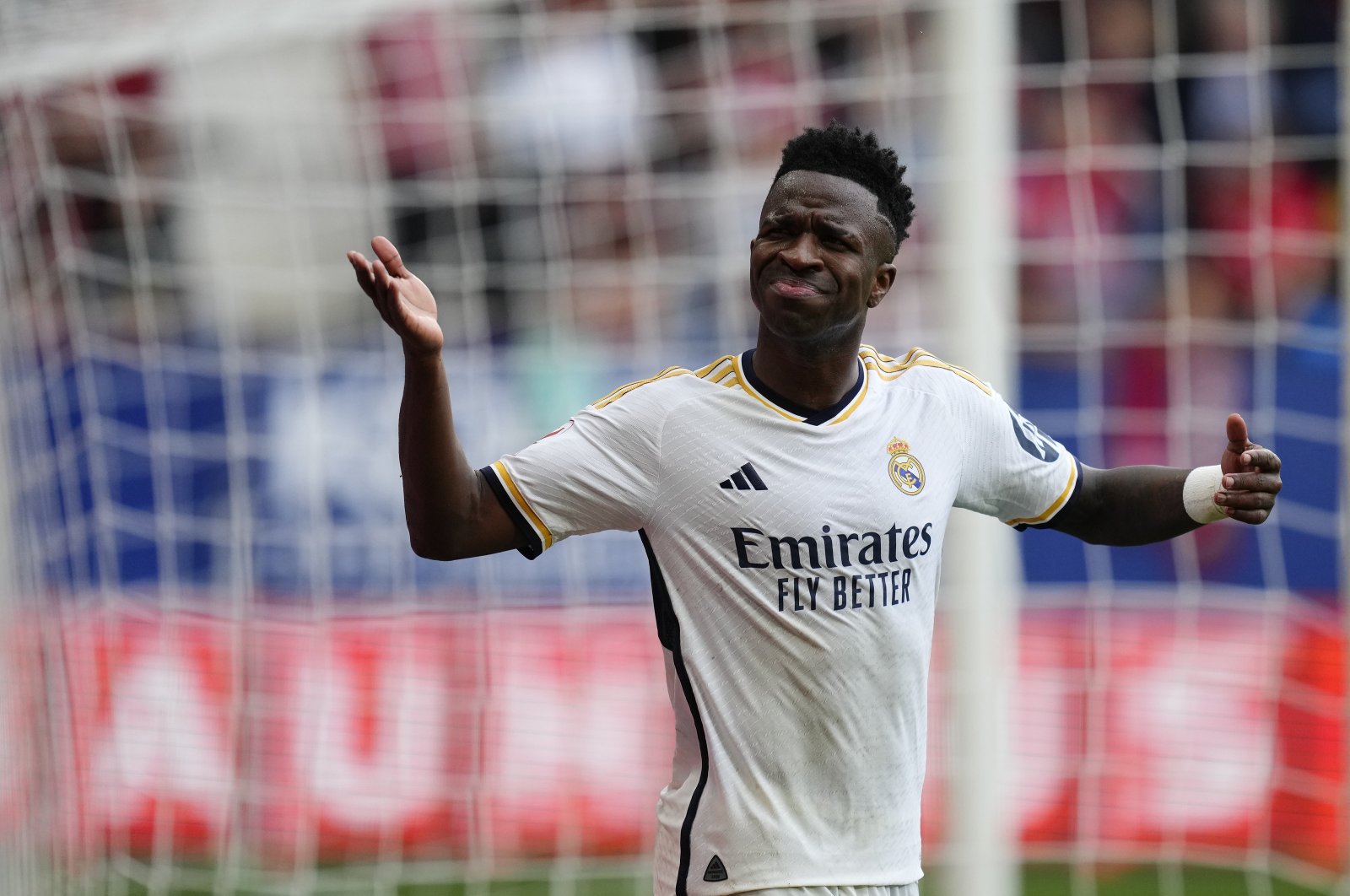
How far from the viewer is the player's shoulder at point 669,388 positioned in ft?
10.6

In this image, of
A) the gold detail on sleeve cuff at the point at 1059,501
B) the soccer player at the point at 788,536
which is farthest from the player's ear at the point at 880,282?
the gold detail on sleeve cuff at the point at 1059,501

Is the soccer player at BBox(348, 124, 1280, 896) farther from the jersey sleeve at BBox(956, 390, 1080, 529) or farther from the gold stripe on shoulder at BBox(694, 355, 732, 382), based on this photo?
the jersey sleeve at BBox(956, 390, 1080, 529)

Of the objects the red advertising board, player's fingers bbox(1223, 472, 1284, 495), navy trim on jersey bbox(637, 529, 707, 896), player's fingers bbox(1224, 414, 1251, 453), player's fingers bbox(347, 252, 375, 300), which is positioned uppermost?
player's fingers bbox(347, 252, 375, 300)

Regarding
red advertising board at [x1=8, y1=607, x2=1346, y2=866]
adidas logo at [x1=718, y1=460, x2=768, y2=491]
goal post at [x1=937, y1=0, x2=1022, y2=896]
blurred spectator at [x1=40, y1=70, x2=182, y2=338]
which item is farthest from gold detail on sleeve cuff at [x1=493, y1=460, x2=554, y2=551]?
red advertising board at [x1=8, y1=607, x2=1346, y2=866]

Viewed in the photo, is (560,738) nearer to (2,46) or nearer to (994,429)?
(2,46)

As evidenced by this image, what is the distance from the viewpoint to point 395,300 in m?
2.84

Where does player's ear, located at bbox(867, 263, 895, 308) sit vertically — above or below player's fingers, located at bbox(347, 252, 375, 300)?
below

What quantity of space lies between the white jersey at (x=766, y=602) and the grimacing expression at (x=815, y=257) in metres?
0.19

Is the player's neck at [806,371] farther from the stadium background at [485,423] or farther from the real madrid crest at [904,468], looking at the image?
the stadium background at [485,423]

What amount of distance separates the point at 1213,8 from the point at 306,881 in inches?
238

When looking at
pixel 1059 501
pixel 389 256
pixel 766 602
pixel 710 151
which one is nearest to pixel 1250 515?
pixel 1059 501

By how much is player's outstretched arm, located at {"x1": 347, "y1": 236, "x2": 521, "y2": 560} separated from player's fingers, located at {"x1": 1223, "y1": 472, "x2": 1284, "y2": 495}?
4.67ft

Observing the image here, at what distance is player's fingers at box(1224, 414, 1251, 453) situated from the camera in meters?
3.24

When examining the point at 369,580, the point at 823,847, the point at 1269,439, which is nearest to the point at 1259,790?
the point at 1269,439
